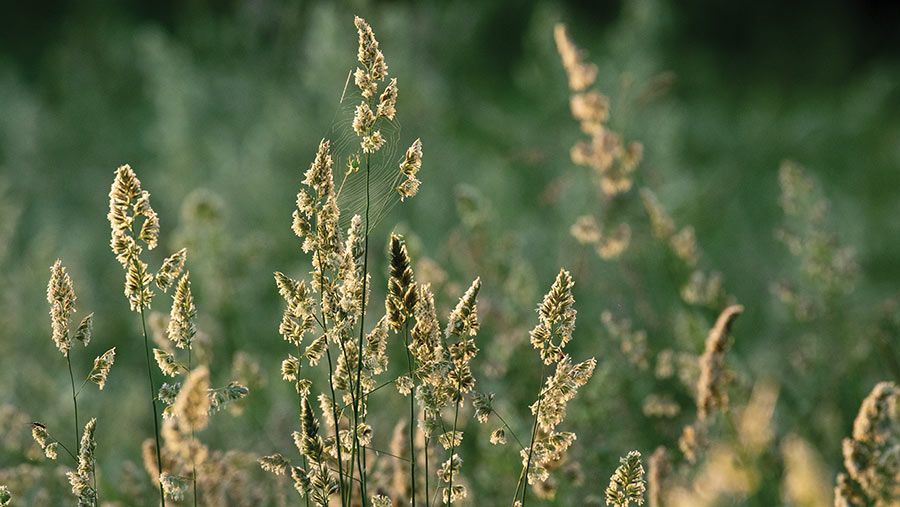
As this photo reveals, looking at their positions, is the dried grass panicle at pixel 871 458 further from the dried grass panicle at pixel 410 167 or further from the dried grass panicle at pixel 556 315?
the dried grass panicle at pixel 410 167

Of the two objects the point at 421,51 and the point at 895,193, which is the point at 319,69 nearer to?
the point at 421,51

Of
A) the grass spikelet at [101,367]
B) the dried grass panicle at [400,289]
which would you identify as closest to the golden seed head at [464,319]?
the dried grass panicle at [400,289]

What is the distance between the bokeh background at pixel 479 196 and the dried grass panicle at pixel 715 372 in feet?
0.88

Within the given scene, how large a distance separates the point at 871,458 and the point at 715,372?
0.28 m

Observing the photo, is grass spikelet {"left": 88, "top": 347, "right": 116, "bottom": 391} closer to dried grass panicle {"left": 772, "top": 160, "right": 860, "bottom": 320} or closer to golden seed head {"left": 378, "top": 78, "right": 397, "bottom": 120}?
golden seed head {"left": 378, "top": 78, "right": 397, "bottom": 120}

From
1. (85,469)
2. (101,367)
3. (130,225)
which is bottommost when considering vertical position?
(85,469)

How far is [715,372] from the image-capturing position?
1.60 m

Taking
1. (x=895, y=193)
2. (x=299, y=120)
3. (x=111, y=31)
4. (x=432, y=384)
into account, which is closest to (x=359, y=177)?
(x=432, y=384)

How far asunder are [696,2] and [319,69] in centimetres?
627

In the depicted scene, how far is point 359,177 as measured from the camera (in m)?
1.46

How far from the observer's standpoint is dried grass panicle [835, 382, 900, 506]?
137cm

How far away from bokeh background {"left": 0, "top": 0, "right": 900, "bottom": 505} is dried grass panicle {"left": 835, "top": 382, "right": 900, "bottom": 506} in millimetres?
391

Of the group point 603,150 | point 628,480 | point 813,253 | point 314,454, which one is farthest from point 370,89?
point 813,253

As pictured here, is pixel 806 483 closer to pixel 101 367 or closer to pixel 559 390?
pixel 559 390
